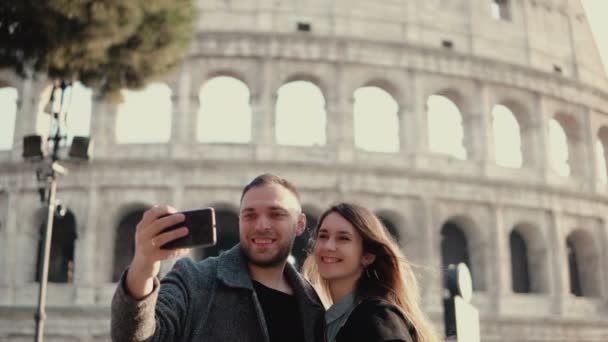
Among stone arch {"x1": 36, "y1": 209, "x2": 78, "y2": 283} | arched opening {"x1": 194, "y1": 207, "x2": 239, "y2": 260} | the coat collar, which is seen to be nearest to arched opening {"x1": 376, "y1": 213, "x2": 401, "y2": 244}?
arched opening {"x1": 194, "y1": 207, "x2": 239, "y2": 260}

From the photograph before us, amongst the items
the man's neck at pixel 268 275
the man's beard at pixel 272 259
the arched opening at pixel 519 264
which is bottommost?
the man's neck at pixel 268 275

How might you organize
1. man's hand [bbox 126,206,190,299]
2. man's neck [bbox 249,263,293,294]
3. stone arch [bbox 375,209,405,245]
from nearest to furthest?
man's hand [bbox 126,206,190,299], man's neck [bbox 249,263,293,294], stone arch [bbox 375,209,405,245]

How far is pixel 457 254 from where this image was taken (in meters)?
19.5

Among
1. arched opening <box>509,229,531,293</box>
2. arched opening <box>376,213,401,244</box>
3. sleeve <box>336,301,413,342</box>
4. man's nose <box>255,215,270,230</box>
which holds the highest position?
arched opening <box>376,213,401,244</box>

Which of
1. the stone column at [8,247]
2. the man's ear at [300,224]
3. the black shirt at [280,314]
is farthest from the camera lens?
the stone column at [8,247]

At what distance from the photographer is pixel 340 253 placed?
2633mm

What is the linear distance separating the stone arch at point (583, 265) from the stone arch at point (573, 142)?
89.6 inches

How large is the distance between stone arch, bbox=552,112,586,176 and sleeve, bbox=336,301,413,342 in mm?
21093

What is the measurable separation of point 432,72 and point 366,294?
17781 millimetres

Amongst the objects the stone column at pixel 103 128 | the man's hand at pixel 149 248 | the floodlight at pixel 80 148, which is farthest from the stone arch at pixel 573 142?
the man's hand at pixel 149 248

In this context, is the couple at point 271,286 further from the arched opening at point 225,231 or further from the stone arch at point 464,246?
the stone arch at point 464,246

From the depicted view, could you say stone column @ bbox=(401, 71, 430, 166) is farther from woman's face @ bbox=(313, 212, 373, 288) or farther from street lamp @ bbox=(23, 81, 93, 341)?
woman's face @ bbox=(313, 212, 373, 288)

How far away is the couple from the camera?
1.94 metres

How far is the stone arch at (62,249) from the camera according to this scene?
18.0 m
